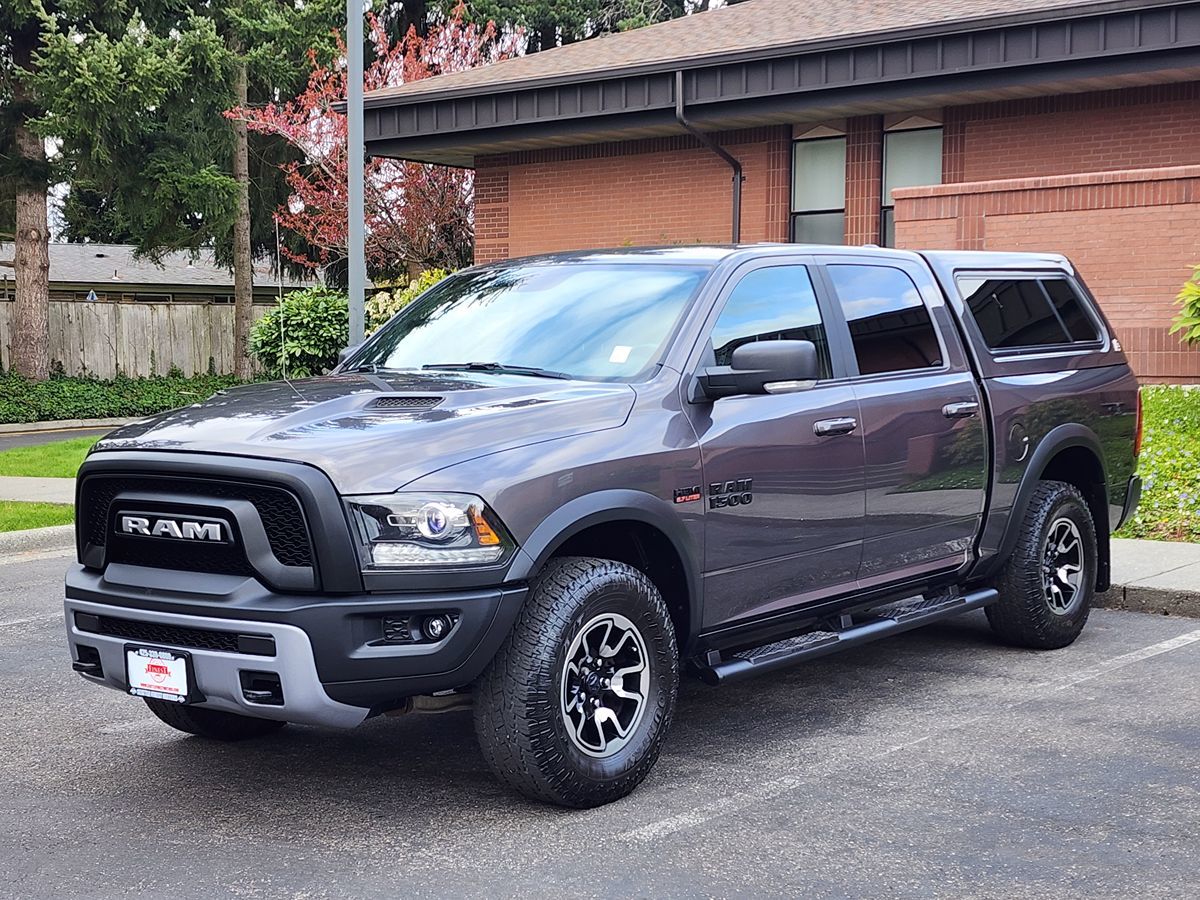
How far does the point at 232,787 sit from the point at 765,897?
214 cm

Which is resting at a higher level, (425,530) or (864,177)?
(864,177)

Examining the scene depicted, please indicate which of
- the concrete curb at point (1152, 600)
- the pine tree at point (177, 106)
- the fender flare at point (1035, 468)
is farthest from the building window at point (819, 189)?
the pine tree at point (177, 106)

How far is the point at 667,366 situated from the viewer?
18.1ft

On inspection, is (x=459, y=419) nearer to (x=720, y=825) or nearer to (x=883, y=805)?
(x=720, y=825)

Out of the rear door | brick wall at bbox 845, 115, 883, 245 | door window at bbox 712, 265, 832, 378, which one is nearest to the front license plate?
door window at bbox 712, 265, 832, 378

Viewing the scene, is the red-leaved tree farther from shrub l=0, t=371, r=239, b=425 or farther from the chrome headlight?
the chrome headlight

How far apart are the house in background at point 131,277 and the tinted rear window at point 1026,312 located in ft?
122

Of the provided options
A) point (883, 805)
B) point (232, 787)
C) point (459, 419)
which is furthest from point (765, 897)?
point (232, 787)

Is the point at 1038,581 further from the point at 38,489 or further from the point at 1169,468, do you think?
the point at 38,489

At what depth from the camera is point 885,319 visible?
21.6 feet

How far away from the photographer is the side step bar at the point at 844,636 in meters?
5.54

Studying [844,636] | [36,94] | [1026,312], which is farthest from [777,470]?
[36,94]

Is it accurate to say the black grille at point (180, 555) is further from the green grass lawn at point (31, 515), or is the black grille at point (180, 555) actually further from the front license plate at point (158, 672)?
the green grass lawn at point (31, 515)

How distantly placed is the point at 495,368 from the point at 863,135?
43.5 ft
